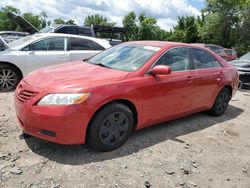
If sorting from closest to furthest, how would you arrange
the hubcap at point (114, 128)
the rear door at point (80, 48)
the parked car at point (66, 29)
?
the hubcap at point (114, 128)
the rear door at point (80, 48)
the parked car at point (66, 29)

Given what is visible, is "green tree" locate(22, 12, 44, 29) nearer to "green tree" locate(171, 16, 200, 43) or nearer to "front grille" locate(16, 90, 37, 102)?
"green tree" locate(171, 16, 200, 43)

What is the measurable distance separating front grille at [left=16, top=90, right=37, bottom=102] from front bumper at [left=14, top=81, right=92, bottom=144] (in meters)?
0.03

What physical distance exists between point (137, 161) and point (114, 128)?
21.2 inches

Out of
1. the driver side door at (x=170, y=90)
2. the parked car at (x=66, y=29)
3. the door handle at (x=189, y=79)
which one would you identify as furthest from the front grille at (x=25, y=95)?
the parked car at (x=66, y=29)

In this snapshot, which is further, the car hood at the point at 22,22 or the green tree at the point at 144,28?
the green tree at the point at 144,28

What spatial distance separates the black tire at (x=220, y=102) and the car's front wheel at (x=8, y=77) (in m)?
4.74

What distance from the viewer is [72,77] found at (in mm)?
3975

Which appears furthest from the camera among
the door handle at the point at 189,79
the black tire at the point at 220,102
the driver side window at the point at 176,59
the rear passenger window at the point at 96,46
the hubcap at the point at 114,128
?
the rear passenger window at the point at 96,46

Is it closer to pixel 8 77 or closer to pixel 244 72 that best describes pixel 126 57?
pixel 8 77

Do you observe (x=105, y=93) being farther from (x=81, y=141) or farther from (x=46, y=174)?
(x=46, y=174)

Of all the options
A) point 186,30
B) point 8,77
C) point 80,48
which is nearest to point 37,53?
point 8,77

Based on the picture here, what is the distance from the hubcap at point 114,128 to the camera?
3883 millimetres

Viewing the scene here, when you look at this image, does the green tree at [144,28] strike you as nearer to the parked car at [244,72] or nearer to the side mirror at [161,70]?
the parked car at [244,72]

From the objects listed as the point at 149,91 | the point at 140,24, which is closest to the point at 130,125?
the point at 149,91
